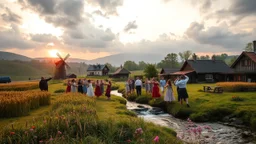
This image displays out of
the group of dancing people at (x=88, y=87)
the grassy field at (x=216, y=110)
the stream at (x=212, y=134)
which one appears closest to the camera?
the stream at (x=212, y=134)

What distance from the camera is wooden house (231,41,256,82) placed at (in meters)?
40.3

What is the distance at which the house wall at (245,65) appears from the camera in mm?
40422

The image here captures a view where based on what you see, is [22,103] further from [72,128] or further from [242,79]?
[242,79]

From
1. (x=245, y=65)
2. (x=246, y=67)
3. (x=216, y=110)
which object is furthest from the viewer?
(x=245, y=65)

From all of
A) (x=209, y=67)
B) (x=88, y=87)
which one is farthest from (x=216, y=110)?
(x=209, y=67)

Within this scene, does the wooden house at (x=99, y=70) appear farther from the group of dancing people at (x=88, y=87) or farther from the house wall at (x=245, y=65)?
the group of dancing people at (x=88, y=87)

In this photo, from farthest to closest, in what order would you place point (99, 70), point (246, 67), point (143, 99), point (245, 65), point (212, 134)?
1. point (99, 70)
2. point (245, 65)
3. point (246, 67)
4. point (143, 99)
5. point (212, 134)

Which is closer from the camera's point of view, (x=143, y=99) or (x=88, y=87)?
(x=88, y=87)

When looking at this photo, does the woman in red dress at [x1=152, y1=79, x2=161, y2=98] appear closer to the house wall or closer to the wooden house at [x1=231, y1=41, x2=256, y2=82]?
the wooden house at [x1=231, y1=41, x2=256, y2=82]

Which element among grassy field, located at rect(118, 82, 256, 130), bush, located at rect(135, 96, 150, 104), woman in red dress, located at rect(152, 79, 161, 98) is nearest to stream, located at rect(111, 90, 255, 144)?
grassy field, located at rect(118, 82, 256, 130)

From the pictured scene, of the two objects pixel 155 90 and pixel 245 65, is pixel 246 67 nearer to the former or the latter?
pixel 245 65

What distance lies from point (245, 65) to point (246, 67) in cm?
53

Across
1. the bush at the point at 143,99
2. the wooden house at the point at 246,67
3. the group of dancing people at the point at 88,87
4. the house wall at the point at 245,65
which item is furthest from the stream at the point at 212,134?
the house wall at the point at 245,65

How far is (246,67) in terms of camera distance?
42062mm
